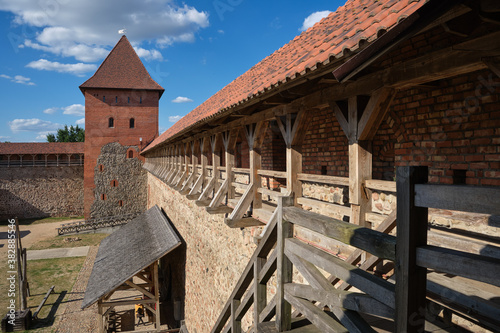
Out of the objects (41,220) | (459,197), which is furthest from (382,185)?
(41,220)

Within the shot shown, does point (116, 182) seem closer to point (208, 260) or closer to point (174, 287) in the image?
point (174, 287)

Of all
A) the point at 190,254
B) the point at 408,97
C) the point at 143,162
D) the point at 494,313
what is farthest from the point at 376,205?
the point at 143,162

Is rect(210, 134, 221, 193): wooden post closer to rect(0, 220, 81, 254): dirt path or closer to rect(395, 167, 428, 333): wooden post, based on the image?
rect(395, 167, 428, 333): wooden post

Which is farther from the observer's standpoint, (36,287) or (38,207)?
(38,207)

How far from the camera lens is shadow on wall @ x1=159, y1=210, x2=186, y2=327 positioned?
10.9 metres

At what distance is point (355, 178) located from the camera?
321 cm

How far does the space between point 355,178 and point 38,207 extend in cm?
3226

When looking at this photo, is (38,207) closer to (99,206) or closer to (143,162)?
(99,206)

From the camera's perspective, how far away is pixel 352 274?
1824 millimetres

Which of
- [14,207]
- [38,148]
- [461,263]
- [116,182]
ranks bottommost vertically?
[14,207]

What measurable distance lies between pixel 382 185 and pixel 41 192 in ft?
106

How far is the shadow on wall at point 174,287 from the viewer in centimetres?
1093

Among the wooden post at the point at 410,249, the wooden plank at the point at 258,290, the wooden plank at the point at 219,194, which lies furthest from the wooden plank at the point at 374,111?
the wooden plank at the point at 219,194

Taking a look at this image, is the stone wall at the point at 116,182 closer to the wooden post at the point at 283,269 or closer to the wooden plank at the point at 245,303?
the wooden plank at the point at 245,303
